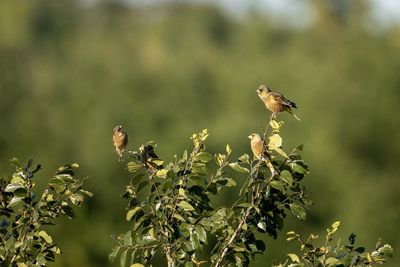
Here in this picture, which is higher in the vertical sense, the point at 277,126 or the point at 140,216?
the point at 277,126

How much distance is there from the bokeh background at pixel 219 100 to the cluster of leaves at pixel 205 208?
1010 centimetres

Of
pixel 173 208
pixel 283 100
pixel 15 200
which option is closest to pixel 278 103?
pixel 283 100

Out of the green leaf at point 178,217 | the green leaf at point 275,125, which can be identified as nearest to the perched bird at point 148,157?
the green leaf at point 178,217

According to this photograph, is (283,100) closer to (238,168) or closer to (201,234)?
(238,168)

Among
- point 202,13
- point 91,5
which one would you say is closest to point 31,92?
point 202,13

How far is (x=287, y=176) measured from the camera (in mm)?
6199

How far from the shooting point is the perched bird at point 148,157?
21.7 ft

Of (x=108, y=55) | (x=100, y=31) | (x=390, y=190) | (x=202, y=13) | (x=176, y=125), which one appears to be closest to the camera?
(x=390, y=190)

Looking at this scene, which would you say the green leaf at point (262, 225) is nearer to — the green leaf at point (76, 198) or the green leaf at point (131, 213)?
the green leaf at point (131, 213)

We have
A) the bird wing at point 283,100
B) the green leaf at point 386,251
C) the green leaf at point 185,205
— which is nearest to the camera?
the green leaf at point 386,251

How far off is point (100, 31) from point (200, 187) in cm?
9652

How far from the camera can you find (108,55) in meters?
80.9

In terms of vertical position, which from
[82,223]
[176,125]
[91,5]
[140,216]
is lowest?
[140,216]

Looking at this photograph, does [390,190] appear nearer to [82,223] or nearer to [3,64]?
[82,223]
